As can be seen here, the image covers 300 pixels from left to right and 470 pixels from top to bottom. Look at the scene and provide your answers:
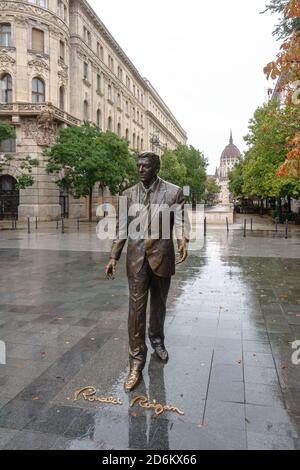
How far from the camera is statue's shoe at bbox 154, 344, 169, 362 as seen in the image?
183 inches

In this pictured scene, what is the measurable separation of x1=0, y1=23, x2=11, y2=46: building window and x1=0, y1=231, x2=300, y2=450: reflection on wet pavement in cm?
2971

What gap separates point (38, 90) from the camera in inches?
1309

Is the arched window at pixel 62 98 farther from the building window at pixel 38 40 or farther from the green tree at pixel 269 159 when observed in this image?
the green tree at pixel 269 159

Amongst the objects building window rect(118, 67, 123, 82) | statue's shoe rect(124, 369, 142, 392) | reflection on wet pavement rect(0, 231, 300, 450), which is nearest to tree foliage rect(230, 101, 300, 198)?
reflection on wet pavement rect(0, 231, 300, 450)

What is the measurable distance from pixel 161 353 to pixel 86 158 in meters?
27.2

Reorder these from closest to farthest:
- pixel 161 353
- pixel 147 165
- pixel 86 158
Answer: pixel 147 165 → pixel 161 353 → pixel 86 158

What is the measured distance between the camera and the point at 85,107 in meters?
41.3

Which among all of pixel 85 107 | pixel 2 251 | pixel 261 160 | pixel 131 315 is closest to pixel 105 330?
pixel 131 315

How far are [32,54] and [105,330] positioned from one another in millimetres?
32836

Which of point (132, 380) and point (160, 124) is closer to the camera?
point (132, 380)

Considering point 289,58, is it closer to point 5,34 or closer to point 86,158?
point 86,158

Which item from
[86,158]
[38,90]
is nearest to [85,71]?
[38,90]

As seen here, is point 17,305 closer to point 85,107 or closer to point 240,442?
point 240,442

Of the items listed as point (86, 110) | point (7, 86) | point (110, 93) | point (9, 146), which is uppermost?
point (110, 93)
